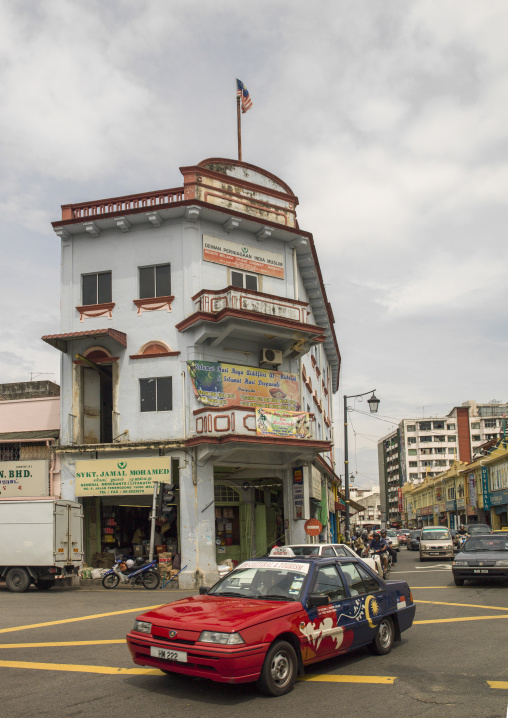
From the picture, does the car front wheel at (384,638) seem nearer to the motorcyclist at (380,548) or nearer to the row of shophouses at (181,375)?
the row of shophouses at (181,375)

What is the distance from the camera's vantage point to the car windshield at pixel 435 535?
113 feet

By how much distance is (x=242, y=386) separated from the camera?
2319cm

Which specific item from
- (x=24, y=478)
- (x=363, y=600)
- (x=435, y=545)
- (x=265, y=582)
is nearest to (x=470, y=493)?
(x=435, y=545)

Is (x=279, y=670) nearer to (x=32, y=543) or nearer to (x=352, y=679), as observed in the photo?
(x=352, y=679)

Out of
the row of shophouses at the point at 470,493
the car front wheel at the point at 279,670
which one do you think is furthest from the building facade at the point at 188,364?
the row of shophouses at the point at 470,493

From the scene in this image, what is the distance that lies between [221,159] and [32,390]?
39.6ft

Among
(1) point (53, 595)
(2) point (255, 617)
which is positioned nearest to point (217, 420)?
(1) point (53, 595)

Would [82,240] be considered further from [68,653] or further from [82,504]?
[68,653]

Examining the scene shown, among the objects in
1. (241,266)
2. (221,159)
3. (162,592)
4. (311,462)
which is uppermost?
(221,159)

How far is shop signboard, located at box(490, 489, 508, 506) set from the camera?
2315 inches

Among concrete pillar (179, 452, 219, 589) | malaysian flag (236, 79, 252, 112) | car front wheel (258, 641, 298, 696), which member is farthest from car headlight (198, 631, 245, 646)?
malaysian flag (236, 79, 252, 112)

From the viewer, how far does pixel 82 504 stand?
2247 cm

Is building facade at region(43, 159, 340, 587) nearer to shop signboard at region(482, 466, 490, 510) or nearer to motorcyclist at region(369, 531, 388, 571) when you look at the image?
motorcyclist at region(369, 531, 388, 571)

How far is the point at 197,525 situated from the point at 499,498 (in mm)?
46397
